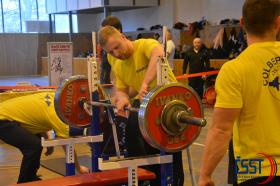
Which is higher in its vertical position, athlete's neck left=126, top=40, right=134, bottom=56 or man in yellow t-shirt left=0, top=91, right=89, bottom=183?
athlete's neck left=126, top=40, right=134, bottom=56

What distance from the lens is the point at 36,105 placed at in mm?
3822

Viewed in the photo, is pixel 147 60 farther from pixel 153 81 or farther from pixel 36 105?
pixel 36 105

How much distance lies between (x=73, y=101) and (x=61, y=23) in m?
18.4

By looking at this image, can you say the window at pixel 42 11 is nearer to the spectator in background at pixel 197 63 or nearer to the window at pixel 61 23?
the window at pixel 61 23

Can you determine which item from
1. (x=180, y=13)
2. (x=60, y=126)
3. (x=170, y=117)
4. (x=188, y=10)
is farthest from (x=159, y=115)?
(x=180, y=13)

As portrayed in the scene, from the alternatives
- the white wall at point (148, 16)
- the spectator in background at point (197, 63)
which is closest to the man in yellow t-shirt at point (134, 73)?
the spectator in background at point (197, 63)

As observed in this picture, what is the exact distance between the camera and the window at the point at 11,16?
2042cm

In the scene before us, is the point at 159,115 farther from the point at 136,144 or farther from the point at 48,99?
the point at 48,99

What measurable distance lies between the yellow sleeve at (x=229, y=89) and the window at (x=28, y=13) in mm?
19863

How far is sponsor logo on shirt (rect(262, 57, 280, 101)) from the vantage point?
167cm

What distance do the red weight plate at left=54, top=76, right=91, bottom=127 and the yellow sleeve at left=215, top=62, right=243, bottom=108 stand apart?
2147mm

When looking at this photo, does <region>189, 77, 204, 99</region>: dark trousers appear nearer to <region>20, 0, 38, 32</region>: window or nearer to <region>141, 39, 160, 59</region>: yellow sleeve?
<region>141, 39, 160, 59</region>: yellow sleeve

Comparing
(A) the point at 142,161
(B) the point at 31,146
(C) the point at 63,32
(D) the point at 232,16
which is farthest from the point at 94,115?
(C) the point at 63,32

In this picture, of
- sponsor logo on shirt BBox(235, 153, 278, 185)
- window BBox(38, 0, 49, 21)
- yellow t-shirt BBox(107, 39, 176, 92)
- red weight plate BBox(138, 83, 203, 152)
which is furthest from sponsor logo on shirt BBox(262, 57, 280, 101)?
window BBox(38, 0, 49, 21)
